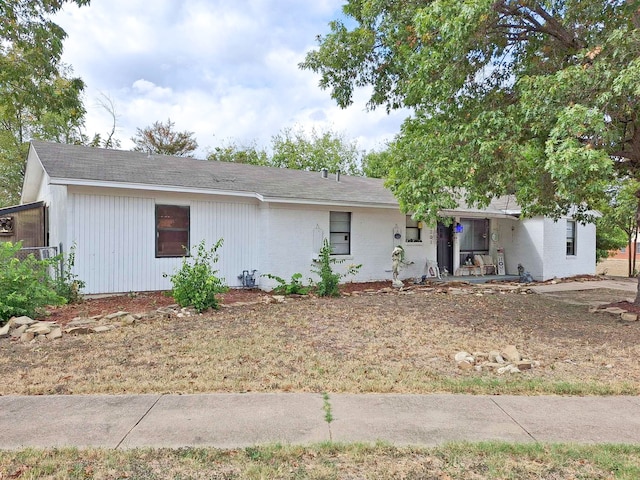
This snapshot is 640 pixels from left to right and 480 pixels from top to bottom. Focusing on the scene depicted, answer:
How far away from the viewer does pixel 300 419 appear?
3.51m

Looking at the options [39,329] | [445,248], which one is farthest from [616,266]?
[39,329]

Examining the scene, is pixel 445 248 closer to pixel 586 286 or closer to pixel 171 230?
→ pixel 586 286

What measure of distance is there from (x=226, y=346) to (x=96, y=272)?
18.2ft

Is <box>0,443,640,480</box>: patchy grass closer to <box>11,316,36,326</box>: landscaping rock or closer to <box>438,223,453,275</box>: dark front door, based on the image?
<box>11,316,36,326</box>: landscaping rock

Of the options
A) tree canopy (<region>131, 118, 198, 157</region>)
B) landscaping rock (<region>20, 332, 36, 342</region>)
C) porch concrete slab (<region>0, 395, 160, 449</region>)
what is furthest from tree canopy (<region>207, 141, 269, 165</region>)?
porch concrete slab (<region>0, 395, 160, 449</region>)

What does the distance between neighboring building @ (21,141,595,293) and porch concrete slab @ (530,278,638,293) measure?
1.35m

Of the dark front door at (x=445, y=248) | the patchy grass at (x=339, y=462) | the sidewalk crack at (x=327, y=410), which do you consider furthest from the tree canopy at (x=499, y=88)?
the dark front door at (x=445, y=248)

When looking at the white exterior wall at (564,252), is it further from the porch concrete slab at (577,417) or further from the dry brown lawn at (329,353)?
the porch concrete slab at (577,417)

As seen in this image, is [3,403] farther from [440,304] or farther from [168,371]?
[440,304]

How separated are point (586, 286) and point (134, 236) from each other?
45.3 feet

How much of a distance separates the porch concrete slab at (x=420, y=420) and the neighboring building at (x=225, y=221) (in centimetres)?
688

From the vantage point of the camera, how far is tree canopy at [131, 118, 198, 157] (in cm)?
2900

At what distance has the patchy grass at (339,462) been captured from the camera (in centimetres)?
271

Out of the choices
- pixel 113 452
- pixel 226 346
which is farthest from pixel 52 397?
pixel 226 346
